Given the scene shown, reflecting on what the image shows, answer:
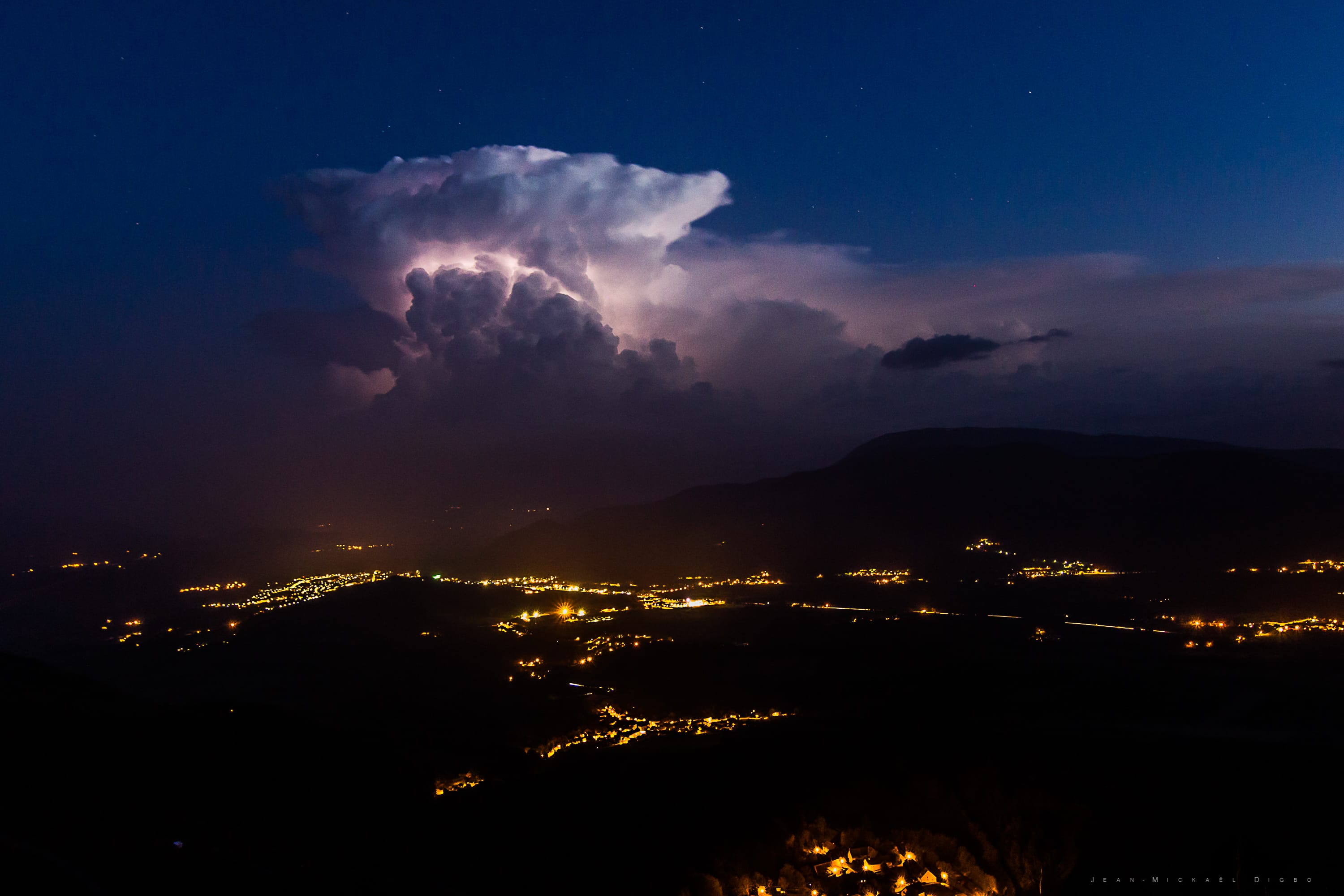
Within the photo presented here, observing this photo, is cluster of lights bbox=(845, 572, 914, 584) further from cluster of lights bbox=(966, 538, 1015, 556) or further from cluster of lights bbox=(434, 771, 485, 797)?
cluster of lights bbox=(434, 771, 485, 797)

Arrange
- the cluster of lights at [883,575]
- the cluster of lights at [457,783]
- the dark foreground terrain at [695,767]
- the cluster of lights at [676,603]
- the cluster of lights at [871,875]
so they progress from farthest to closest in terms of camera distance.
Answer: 1. the cluster of lights at [883,575]
2. the cluster of lights at [676,603]
3. the cluster of lights at [457,783]
4. the dark foreground terrain at [695,767]
5. the cluster of lights at [871,875]

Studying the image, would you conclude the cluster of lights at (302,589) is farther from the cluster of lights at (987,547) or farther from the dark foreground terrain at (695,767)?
the cluster of lights at (987,547)

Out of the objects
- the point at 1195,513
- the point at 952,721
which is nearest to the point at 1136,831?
the point at 952,721

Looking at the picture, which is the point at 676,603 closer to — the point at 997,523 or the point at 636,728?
the point at 636,728

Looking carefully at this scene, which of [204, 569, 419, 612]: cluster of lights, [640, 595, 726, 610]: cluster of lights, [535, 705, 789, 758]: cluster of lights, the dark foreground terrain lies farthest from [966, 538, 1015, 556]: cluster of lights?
[535, 705, 789, 758]: cluster of lights

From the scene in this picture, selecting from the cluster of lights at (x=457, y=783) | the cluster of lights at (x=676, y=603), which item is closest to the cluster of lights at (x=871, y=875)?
the cluster of lights at (x=457, y=783)

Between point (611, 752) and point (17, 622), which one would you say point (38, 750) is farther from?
point (17, 622)
